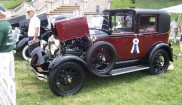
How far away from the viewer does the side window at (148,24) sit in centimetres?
677

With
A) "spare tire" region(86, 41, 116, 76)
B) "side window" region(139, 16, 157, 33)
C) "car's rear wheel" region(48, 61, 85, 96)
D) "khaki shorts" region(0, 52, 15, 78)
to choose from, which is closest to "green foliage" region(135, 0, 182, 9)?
"side window" region(139, 16, 157, 33)

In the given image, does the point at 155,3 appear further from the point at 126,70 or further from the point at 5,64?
the point at 5,64

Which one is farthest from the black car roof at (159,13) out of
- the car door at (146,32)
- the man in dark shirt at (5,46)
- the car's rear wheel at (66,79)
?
the man in dark shirt at (5,46)

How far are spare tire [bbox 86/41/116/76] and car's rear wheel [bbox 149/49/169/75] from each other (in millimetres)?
1294

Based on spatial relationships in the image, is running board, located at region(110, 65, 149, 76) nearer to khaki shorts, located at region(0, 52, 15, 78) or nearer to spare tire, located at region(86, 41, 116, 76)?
spare tire, located at region(86, 41, 116, 76)

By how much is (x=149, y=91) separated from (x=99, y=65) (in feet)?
4.09

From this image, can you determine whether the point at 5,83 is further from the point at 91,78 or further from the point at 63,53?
the point at 91,78

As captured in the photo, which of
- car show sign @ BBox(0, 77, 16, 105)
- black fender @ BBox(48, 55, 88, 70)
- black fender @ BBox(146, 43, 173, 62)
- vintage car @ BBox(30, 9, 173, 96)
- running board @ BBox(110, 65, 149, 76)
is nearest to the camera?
car show sign @ BBox(0, 77, 16, 105)

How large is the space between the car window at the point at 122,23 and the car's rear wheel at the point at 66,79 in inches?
59.7

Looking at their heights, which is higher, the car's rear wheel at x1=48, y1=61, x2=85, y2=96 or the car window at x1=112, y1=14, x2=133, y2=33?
the car window at x1=112, y1=14, x2=133, y2=33

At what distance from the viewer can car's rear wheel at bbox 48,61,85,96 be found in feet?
18.0

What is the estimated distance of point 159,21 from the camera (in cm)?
709

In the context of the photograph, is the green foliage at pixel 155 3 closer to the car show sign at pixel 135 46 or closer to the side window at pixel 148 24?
the side window at pixel 148 24

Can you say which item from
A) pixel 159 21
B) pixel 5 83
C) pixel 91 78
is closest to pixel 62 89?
pixel 91 78
